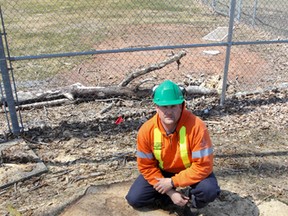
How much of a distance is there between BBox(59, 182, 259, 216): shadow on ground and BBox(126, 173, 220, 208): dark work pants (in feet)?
0.35

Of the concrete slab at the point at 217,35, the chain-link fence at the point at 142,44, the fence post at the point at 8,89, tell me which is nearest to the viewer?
the fence post at the point at 8,89

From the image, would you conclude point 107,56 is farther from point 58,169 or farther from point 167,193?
point 167,193

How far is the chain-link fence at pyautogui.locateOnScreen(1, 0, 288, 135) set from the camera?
243 inches

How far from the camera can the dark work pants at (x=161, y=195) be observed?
9.12 ft

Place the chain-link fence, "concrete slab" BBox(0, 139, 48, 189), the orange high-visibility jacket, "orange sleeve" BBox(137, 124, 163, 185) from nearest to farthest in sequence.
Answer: the orange high-visibility jacket, "orange sleeve" BBox(137, 124, 163, 185), "concrete slab" BBox(0, 139, 48, 189), the chain-link fence

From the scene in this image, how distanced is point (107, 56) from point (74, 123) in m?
3.88

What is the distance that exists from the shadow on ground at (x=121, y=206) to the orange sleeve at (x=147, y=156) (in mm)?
371

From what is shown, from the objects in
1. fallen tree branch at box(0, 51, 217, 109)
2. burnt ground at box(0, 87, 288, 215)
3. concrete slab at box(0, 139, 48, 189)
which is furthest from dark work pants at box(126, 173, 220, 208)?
fallen tree branch at box(0, 51, 217, 109)

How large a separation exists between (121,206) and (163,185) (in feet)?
1.70

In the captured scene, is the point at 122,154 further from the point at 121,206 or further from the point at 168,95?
the point at 168,95

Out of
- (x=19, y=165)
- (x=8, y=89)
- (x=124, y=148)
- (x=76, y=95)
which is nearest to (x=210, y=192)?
(x=124, y=148)

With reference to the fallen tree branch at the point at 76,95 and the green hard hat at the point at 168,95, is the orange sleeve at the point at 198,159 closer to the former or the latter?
the green hard hat at the point at 168,95

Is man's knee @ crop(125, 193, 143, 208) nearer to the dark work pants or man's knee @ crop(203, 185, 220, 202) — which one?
the dark work pants

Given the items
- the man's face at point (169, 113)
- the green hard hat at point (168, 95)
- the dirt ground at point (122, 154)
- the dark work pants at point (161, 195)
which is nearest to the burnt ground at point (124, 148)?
the dirt ground at point (122, 154)
